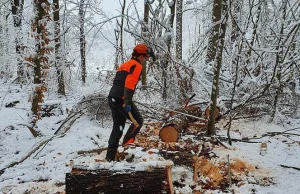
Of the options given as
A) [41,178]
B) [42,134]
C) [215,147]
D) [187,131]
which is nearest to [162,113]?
[187,131]

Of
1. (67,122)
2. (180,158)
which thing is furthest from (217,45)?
(67,122)

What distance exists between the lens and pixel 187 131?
683 centimetres

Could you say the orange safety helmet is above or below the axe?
above

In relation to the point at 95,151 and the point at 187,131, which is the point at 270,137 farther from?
the point at 95,151

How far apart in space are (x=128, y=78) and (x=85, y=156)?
5.72 ft

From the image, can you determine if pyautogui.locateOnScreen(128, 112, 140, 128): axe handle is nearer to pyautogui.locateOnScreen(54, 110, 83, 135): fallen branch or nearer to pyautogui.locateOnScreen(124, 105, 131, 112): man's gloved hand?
pyautogui.locateOnScreen(124, 105, 131, 112): man's gloved hand

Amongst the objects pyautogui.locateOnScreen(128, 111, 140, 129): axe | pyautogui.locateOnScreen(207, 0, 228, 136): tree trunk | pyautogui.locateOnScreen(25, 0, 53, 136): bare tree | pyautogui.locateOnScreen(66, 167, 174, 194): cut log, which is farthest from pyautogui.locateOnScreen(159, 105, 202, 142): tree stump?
pyautogui.locateOnScreen(25, 0, 53, 136): bare tree

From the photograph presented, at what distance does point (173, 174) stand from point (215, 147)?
5.26 feet

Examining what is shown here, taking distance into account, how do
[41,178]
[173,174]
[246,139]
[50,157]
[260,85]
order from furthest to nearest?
[260,85], [246,139], [50,157], [41,178], [173,174]

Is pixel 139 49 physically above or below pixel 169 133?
above

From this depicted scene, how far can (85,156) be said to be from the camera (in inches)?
211

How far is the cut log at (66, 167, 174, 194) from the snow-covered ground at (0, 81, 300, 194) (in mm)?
165

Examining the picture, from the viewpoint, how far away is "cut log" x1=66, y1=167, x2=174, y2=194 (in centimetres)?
362

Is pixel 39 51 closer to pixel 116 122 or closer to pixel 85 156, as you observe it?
pixel 85 156
